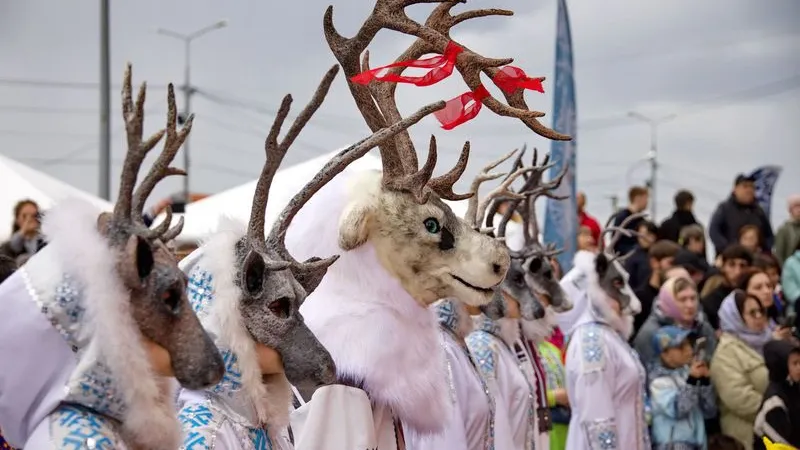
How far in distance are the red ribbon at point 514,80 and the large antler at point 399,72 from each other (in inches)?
1.0

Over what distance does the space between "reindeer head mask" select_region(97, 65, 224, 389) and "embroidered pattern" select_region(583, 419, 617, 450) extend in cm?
507

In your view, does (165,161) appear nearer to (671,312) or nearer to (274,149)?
(274,149)

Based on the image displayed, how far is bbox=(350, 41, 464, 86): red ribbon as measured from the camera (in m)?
4.20

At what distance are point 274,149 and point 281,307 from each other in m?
0.50

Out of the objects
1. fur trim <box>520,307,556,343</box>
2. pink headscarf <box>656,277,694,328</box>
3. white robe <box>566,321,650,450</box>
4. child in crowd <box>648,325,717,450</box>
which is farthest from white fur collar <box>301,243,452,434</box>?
pink headscarf <box>656,277,694,328</box>

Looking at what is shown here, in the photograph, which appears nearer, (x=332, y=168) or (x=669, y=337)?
(x=332, y=168)

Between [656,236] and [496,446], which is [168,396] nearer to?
[496,446]

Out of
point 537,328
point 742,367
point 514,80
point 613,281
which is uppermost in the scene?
point 514,80

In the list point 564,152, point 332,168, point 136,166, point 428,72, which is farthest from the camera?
point 564,152

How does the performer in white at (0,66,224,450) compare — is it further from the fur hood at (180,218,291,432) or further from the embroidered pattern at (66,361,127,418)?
the fur hood at (180,218,291,432)

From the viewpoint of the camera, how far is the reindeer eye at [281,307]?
3.23 metres

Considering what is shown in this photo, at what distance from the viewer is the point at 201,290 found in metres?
3.27

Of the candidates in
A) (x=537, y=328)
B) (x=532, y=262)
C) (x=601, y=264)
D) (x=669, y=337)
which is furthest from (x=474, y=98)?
(x=669, y=337)

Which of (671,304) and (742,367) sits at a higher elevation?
(671,304)
